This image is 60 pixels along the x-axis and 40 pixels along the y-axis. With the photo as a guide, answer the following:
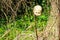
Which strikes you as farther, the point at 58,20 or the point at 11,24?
the point at 11,24

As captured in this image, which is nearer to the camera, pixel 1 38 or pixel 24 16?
pixel 1 38

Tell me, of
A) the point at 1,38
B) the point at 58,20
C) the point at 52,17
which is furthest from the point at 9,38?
the point at 58,20

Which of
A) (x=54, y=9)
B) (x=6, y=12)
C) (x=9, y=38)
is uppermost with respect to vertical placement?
(x=54, y=9)

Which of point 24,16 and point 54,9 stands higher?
point 54,9

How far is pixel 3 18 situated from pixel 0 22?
92 millimetres

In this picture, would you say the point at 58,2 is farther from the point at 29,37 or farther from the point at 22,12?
the point at 22,12

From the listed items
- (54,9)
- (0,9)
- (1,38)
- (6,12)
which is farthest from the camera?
(0,9)

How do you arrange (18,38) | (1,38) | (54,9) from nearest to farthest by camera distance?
(54,9) < (18,38) < (1,38)

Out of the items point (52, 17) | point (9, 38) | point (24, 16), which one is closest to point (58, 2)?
point (52, 17)

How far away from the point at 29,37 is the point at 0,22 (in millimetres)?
1262

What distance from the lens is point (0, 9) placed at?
4.07m

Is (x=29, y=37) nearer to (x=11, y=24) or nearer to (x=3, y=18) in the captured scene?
(x=11, y=24)

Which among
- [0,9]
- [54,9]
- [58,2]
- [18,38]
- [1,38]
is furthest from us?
[0,9]

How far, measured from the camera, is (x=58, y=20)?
2.15 metres
